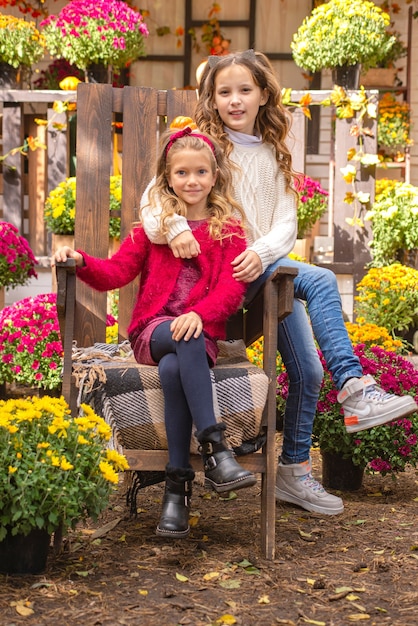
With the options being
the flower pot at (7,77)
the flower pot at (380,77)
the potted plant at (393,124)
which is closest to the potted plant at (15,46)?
the flower pot at (7,77)

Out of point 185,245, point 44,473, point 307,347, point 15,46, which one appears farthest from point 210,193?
point 15,46

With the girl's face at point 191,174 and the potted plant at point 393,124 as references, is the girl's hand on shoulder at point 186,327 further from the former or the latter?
the potted plant at point 393,124

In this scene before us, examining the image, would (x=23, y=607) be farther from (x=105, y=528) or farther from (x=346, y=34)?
(x=346, y=34)

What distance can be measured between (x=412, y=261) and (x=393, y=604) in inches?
152

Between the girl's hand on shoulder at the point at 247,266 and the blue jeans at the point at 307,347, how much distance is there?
0.09 metres

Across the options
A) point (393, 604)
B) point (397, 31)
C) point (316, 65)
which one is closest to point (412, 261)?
point (316, 65)

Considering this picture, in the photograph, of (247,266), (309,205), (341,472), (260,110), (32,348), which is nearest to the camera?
(247,266)

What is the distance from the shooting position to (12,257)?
4.83 meters

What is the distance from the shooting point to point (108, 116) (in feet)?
10.7

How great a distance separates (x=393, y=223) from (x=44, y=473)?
145 inches

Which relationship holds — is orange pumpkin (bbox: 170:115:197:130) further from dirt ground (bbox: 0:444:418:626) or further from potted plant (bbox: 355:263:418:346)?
potted plant (bbox: 355:263:418:346)

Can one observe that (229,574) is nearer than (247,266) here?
Yes

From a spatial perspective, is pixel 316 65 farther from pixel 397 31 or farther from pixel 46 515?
pixel 46 515

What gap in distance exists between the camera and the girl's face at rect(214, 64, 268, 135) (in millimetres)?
2992
